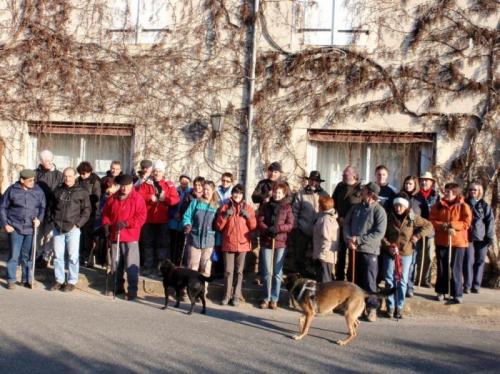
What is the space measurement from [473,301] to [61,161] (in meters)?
9.11

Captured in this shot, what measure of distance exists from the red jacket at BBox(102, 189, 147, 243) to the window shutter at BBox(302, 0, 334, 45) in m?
5.29

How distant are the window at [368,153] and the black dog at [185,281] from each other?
475 centimetres

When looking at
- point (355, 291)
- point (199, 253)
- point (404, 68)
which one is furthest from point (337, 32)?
point (355, 291)

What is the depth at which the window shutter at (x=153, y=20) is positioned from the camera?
1391 cm

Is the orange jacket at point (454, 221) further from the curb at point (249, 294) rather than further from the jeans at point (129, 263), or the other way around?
the jeans at point (129, 263)

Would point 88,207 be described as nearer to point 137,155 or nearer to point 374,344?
point 137,155

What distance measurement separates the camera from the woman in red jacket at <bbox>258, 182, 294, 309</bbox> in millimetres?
9945

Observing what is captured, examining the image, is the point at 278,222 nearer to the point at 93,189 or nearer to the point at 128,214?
the point at 128,214

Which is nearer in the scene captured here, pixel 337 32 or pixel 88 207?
pixel 88 207

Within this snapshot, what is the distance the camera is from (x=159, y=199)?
36.5 ft

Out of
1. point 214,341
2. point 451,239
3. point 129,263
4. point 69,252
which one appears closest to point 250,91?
point 129,263

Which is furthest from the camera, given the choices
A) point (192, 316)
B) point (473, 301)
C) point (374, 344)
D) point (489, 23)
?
point (489, 23)

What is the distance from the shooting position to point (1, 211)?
10.6m

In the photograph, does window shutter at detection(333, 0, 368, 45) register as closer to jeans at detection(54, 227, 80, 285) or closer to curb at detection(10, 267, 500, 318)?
curb at detection(10, 267, 500, 318)
